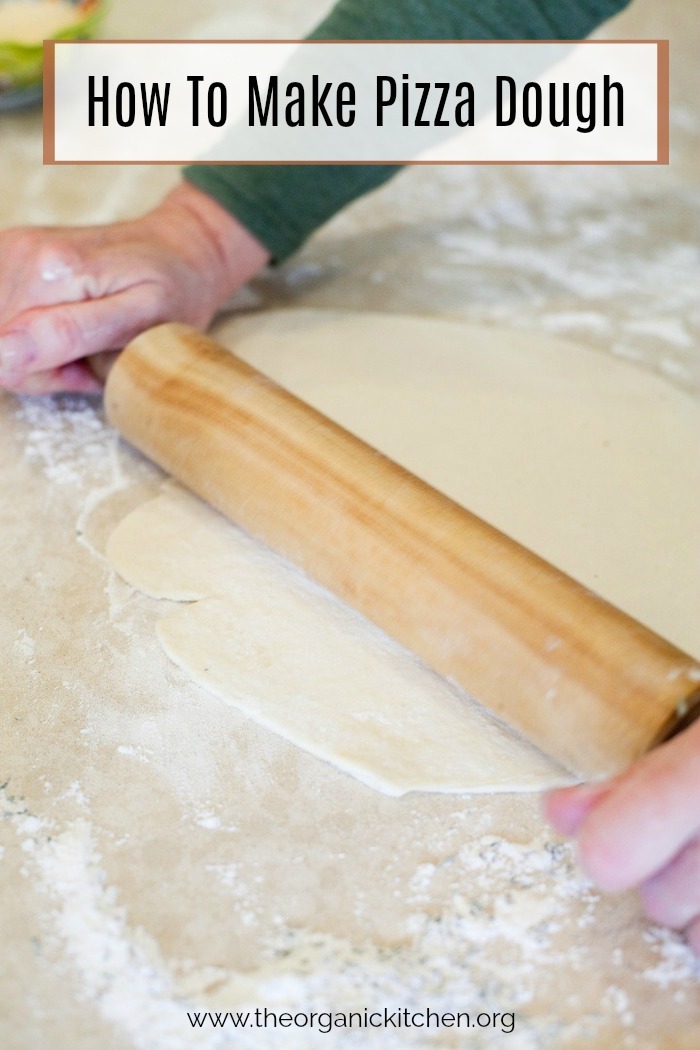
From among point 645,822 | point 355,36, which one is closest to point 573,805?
point 645,822

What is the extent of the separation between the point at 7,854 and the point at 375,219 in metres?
1.09

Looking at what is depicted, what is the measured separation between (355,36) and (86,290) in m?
0.46

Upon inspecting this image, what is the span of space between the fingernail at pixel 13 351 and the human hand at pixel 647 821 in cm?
71

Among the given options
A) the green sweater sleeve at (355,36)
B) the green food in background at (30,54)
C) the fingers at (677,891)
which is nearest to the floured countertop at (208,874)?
the fingers at (677,891)

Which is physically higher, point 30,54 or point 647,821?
point 30,54

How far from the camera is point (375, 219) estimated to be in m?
1.60

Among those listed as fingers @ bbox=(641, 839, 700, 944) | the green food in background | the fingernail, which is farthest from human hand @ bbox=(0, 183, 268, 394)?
fingers @ bbox=(641, 839, 700, 944)

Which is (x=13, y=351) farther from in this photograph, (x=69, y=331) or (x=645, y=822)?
(x=645, y=822)

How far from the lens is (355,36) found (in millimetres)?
1285

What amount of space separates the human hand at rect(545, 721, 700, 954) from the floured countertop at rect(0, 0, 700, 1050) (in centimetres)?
8

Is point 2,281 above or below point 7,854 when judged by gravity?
above

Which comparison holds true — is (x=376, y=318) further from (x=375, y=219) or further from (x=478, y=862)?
(x=478, y=862)

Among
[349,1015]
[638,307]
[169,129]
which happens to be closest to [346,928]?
[349,1015]

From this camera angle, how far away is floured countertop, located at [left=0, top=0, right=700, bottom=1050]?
730 millimetres
